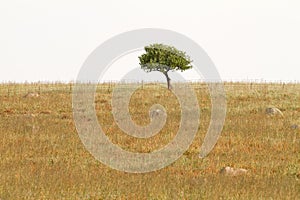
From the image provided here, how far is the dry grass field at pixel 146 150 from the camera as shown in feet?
44.6

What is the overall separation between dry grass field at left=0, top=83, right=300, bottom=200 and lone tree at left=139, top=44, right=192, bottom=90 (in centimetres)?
1366

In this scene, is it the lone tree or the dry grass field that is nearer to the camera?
the dry grass field

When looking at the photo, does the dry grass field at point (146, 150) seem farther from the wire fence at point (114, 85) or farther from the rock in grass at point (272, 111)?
the wire fence at point (114, 85)

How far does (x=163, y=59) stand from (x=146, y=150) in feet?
114

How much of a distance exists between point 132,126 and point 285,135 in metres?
8.28

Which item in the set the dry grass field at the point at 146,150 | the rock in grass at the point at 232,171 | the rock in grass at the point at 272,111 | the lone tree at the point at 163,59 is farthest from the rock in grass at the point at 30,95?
the rock in grass at the point at 232,171

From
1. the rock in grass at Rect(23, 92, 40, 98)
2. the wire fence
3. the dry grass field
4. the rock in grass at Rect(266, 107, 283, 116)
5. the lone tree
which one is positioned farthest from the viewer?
the lone tree

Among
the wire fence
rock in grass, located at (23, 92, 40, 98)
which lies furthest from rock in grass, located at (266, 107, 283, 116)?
rock in grass, located at (23, 92, 40, 98)

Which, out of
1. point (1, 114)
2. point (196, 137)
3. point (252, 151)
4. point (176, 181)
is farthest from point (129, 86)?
point (176, 181)

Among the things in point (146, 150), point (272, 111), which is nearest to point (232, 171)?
point (146, 150)

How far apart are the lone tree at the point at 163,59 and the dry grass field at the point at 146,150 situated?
13.7 m

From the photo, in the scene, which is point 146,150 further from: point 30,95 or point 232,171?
point 30,95

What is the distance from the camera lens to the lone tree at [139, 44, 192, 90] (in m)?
55.9

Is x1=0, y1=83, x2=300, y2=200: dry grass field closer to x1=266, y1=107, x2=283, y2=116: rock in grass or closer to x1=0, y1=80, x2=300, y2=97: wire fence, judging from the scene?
x1=266, y1=107, x2=283, y2=116: rock in grass
